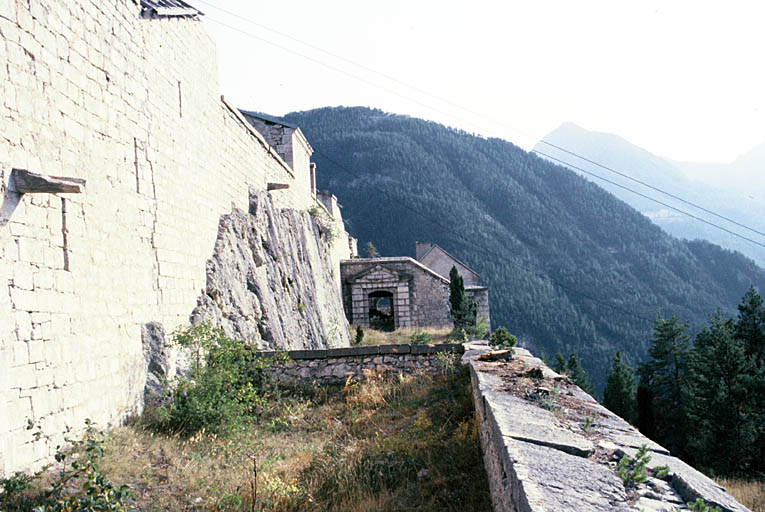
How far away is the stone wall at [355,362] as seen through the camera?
344 inches

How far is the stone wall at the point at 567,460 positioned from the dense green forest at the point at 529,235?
238ft

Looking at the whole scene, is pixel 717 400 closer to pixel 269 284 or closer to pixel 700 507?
pixel 269 284

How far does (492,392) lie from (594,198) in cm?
11589

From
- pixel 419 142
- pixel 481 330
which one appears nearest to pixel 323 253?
pixel 481 330

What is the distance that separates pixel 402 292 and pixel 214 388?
18.0m

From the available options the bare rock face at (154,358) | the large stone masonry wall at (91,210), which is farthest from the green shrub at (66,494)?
the bare rock face at (154,358)

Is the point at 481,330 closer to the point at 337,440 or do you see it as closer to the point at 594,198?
the point at 337,440

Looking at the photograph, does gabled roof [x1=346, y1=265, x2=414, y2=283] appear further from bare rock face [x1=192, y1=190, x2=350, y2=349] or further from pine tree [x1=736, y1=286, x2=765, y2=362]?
pine tree [x1=736, y1=286, x2=765, y2=362]

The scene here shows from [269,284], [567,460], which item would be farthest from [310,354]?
[567,460]

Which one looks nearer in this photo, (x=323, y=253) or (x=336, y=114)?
(x=323, y=253)

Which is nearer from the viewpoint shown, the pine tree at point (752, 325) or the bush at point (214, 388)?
the bush at point (214, 388)

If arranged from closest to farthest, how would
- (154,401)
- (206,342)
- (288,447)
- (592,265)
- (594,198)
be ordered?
(288,447) < (154,401) < (206,342) < (592,265) < (594,198)

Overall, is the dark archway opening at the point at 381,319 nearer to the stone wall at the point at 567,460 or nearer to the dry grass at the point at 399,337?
the dry grass at the point at 399,337

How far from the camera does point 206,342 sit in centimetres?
788
